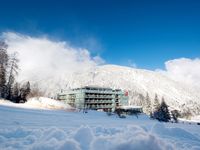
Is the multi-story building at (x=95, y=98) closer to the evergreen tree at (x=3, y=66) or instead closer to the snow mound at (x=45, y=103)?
the evergreen tree at (x=3, y=66)

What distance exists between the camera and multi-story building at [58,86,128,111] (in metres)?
103

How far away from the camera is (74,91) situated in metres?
108

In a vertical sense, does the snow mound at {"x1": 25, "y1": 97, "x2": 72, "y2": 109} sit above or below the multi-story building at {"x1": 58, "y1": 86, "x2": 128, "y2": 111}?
below

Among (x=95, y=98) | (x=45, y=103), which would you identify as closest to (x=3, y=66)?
(x=45, y=103)

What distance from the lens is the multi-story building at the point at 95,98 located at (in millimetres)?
103000

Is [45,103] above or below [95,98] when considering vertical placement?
below

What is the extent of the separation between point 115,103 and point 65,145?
355ft

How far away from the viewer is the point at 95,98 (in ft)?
348

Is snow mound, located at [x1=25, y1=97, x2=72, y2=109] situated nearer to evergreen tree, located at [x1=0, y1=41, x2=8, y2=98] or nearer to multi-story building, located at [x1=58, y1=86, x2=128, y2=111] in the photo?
evergreen tree, located at [x1=0, y1=41, x2=8, y2=98]

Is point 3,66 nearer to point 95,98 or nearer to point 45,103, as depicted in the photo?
point 45,103

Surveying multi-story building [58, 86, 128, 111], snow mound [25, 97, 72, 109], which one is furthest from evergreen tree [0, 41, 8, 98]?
multi-story building [58, 86, 128, 111]

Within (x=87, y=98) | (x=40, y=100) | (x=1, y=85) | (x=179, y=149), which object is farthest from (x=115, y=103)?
(x=179, y=149)

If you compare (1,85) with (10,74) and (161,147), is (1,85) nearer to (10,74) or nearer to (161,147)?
(10,74)

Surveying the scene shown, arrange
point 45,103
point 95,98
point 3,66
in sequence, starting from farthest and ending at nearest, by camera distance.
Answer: point 95,98
point 3,66
point 45,103
